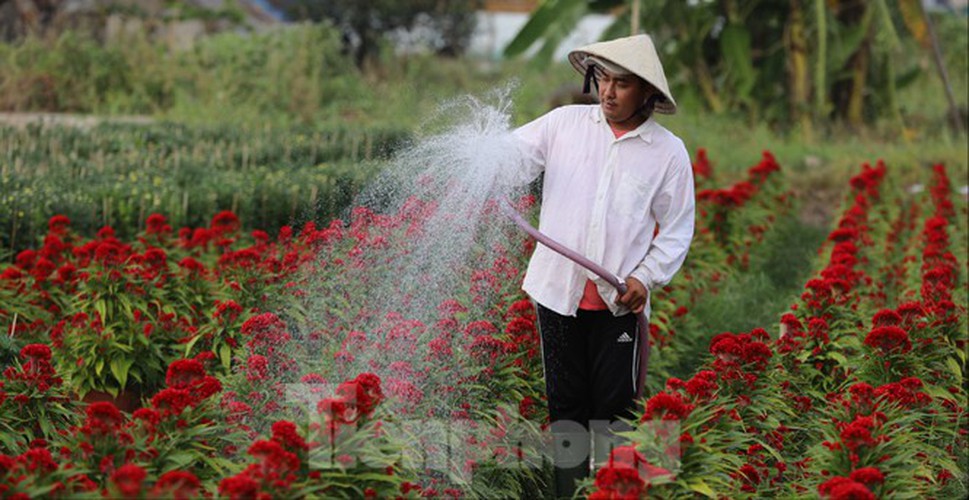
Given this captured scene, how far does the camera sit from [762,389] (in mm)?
4230

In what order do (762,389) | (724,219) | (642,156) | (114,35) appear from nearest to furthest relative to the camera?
(642,156), (762,389), (724,219), (114,35)

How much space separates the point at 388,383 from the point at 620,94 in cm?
113

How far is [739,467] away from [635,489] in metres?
0.74

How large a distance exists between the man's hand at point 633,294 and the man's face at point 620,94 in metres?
0.51

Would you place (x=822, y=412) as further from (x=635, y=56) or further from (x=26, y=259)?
(x=26, y=259)

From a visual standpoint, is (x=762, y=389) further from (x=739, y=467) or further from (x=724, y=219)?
(x=724, y=219)

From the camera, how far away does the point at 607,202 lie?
3945 millimetres

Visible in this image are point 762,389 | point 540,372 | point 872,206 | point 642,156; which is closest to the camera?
point 642,156

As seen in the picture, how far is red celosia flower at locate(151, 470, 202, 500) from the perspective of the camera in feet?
9.45

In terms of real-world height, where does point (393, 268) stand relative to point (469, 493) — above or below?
above

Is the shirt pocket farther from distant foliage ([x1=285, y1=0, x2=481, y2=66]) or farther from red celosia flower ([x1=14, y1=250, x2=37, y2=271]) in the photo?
distant foliage ([x1=285, y1=0, x2=481, y2=66])

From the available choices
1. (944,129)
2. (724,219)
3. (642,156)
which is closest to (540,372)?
(642,156)

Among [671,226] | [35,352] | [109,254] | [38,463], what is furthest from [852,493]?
[109,254]

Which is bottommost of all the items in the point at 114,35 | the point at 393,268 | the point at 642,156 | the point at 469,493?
the point at 469,493
